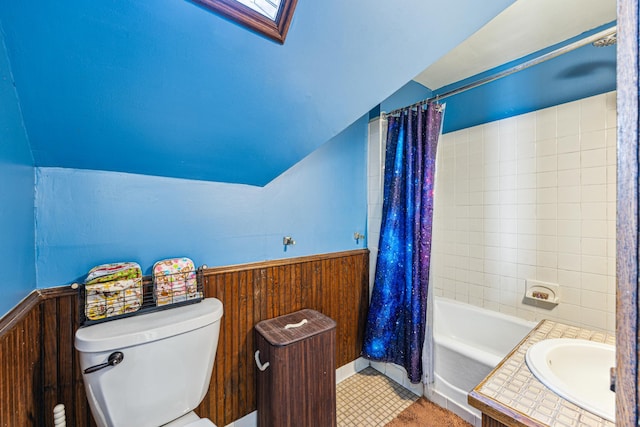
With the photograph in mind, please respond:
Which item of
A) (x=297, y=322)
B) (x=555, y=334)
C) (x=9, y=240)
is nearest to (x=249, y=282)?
(x=297, y=322)

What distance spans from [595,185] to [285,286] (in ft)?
6.59

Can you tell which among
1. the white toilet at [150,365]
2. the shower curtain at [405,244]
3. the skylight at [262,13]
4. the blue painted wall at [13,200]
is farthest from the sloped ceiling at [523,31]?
the white toilet at [150,365]

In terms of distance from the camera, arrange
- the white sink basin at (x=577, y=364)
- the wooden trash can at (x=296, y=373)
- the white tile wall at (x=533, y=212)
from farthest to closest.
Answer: the white tile wall at (x=533, y=212) < the wooden trash can at (x=296, y=373) < the white sink basin at (x=577, y=364)

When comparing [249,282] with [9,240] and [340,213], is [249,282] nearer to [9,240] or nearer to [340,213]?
[340,213]

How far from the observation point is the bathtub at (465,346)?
158 centimetres

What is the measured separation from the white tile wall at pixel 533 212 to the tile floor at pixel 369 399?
2.79 feet

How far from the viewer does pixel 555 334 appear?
4.12 ft

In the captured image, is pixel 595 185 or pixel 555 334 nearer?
pixel 555 334

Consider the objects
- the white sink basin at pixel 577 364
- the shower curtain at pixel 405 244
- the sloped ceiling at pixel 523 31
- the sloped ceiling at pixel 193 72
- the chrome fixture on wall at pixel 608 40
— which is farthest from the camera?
the shower curtain at pixel 405 244

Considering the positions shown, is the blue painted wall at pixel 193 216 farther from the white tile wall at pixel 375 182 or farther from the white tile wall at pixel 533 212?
the white tile wall at pixel 533 212

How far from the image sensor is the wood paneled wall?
0.82 metres

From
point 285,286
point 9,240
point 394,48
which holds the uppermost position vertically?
point 394,48

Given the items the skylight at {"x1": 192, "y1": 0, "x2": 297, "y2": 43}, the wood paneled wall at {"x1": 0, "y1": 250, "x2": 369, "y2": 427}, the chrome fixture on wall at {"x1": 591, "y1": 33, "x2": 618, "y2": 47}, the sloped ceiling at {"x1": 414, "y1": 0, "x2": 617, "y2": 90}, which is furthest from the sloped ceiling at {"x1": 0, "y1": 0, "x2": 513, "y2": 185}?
the sloped ceiling at {"x1": 414, "y1": 0, "x2": 617, "y2": 90}

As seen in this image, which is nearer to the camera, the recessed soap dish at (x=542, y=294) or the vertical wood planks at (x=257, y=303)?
the vertical wood planks at (x=257, y=303)
